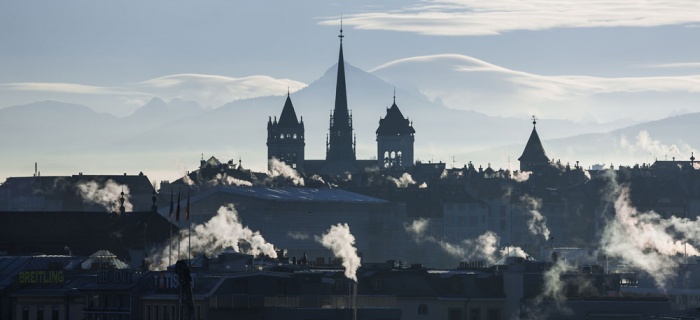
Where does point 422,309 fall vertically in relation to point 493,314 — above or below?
above

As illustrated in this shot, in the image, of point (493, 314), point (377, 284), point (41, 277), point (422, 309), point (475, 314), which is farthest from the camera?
point (41, 277)

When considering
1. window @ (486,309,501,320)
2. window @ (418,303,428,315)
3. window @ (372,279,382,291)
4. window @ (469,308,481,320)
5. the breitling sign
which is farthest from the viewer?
the breitling sign

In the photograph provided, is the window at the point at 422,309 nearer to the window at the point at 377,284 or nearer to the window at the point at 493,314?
the window at the point at 377,284

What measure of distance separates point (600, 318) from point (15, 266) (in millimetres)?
42123

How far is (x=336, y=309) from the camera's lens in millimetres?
153875

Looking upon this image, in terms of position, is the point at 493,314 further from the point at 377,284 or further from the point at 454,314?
the point at 377,284

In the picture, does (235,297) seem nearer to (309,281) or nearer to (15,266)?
(309,281)

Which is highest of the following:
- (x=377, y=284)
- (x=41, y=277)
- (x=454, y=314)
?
(x=41, y=277)

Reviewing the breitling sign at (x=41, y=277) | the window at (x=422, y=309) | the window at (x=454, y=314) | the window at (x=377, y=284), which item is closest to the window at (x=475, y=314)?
the window at (x=454, y=314)

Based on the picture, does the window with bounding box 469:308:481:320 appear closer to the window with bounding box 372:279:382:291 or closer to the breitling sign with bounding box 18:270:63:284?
the window with bounding box 372:279:382:291

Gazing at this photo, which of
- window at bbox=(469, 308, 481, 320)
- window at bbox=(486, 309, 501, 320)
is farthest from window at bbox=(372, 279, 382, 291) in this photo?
window at bbox=(486, 309, 501, 320)

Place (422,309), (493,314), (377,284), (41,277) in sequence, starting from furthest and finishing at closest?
(41,277) → (493,314) → (377,284) → (422,309)

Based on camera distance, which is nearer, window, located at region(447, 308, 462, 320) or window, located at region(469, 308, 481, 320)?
window, located at region(447, 308, 462, 320)

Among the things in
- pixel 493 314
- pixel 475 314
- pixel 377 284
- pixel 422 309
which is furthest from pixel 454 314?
pixel 377 284
